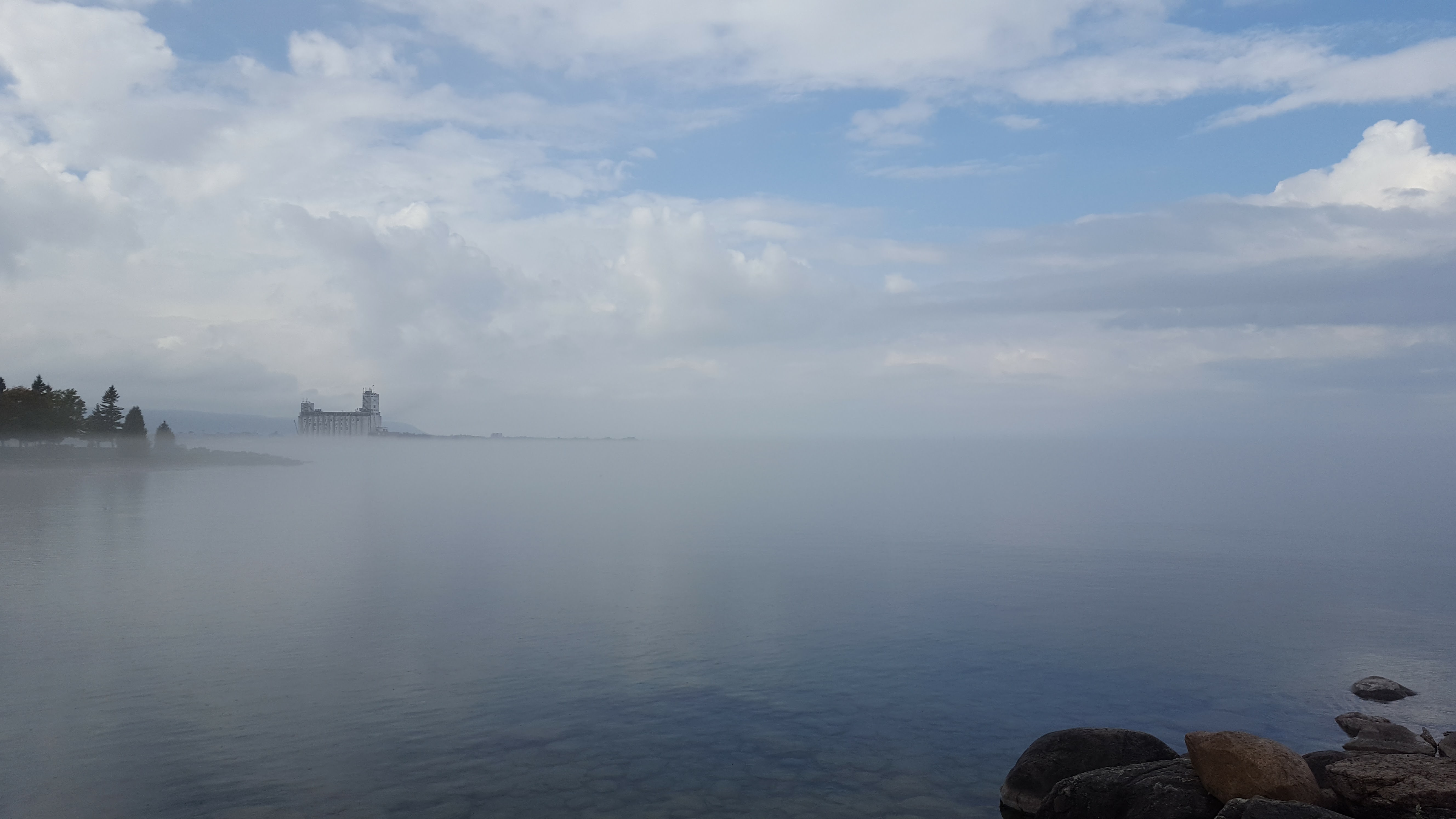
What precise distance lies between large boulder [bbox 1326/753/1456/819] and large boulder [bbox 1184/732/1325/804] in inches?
27.7

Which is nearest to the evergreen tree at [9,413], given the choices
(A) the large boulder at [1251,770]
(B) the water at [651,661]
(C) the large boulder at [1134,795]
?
(B) the water at [651,661]

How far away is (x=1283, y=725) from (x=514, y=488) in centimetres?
17138

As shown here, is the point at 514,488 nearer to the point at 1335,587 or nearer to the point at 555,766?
the point at 1335,587

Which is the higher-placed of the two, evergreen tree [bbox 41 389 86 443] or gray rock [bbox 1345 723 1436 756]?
evergreen tree [bbox 41 389 86 443]

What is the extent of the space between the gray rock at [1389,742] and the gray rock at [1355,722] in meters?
0.96

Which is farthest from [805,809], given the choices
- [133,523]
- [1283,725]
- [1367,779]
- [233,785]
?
[133,523]

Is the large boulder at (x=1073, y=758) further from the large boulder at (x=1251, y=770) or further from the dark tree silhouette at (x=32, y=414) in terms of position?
the dark tree silhouette at (x=32, y=414)

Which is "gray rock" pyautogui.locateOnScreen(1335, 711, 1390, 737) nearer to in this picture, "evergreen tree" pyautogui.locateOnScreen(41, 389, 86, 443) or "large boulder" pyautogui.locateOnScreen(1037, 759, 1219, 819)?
"large boulder" pyautogui.locateOnScreen(1037, 759, 1219, 819)

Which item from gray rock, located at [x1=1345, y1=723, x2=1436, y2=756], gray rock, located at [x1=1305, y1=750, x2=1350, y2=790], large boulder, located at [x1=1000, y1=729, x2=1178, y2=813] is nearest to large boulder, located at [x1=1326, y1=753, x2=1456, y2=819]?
gray rock, located at [x1=1305, y1=750, x2=1350, y2=790]

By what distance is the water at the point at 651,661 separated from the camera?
25.9 meters

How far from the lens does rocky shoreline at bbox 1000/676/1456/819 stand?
19000 millimetres

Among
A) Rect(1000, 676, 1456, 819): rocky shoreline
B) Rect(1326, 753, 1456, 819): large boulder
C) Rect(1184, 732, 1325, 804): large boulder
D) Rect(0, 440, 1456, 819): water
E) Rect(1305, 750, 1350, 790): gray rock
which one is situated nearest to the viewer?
Rect(1326, 753, 1456, 819): large boulder

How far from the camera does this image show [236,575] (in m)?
65.5

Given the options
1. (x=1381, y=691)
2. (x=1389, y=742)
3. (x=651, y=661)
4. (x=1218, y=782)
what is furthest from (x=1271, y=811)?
(x=651, y=661)
